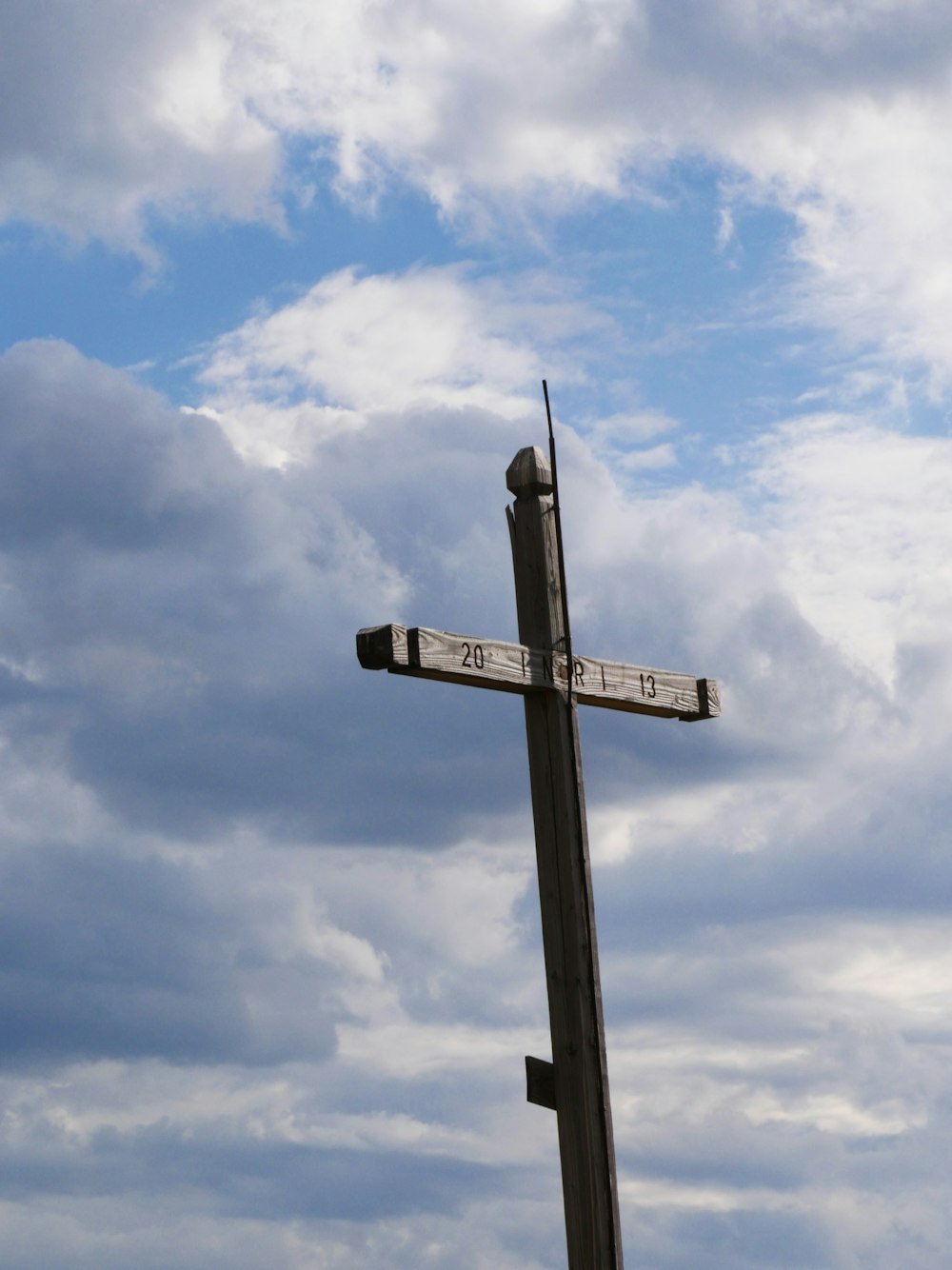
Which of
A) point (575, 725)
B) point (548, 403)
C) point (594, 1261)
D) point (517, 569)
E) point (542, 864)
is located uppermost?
point (548, 403)

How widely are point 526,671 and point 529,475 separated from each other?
40.0 inches

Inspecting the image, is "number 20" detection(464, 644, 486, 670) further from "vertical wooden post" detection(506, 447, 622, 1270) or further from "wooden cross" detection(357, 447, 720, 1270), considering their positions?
"vertical wooden post" detection(506, 447, 622, 1270)

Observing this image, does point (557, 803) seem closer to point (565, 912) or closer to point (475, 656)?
point (565, 912)

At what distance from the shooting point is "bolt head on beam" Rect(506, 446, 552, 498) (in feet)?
30.2

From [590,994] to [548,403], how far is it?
2.84 m

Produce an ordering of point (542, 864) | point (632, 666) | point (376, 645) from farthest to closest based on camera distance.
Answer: point (632, 666), point (542, 864), point (376, 645)

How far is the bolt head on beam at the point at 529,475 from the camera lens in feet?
30.2

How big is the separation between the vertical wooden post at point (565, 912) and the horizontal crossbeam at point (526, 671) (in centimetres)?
16

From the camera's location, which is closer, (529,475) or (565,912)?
(565,912)

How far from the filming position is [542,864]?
29.0ft

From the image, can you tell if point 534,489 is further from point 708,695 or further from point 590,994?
point 590,994

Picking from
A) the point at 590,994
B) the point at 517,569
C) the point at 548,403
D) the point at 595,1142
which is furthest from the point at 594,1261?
the point at 548,403

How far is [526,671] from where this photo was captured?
29.0 feet

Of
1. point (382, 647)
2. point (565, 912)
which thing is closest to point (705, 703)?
point (565, 912)
